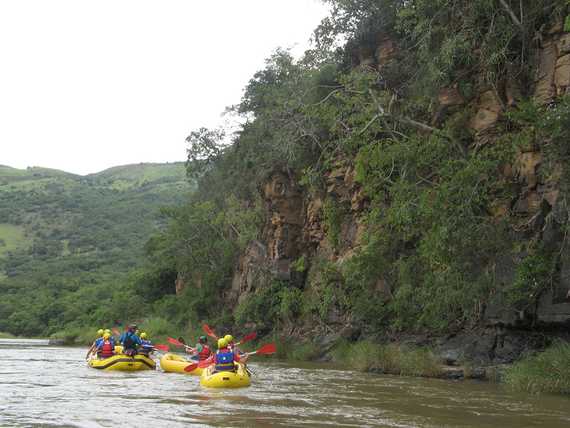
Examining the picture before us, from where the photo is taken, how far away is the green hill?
203ft

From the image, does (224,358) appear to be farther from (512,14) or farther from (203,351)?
(512,14)

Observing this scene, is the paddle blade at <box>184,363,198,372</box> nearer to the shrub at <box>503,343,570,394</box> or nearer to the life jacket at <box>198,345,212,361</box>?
the life jacket at <box>198,345,212,361</box>

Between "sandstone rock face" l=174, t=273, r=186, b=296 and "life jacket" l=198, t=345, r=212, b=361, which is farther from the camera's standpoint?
"sandstone rock face" l=174, t=273, r=186, b=296

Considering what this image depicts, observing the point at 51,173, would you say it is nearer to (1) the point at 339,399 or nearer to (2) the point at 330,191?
(2) the point at 330,191

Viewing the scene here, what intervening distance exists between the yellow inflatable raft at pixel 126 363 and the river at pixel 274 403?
1.85m

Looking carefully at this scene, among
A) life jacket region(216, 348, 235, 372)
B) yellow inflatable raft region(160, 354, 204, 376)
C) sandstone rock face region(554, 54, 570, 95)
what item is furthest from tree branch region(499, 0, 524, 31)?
yellow inflatable raft region(160, 354, 204, 376)

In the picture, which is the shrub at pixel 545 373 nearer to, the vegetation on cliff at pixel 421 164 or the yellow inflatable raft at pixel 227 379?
the vegetation on cliff at pixel 421 164

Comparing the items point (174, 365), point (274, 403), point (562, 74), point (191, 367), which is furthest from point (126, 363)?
point (562, 74)

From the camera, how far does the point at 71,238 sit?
96.2 m

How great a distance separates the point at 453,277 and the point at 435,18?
8.03 m

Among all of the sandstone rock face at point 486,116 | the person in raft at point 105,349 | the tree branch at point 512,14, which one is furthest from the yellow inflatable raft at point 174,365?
the tree branch at point 512,14

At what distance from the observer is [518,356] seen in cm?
1762

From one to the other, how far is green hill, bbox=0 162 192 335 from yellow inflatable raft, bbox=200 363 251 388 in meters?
32.3

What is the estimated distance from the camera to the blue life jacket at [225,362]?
15055mm
